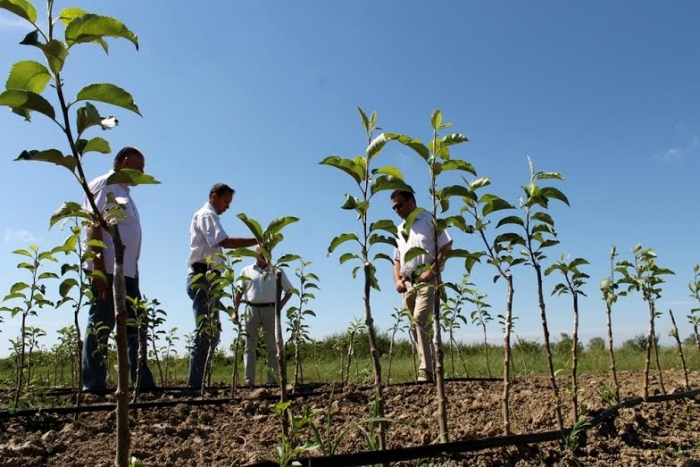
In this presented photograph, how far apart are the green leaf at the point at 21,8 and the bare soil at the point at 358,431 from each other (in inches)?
80.2

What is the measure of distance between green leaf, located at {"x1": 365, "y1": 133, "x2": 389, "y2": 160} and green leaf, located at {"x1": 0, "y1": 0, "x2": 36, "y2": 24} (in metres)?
1.48

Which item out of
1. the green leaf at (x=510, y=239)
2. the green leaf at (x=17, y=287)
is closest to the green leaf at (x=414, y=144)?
the green leaf at (x=510, y=239)

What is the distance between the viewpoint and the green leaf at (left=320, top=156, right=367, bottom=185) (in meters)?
2.49

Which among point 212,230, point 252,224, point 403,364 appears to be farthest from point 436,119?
point 403,364

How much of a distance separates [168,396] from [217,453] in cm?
250

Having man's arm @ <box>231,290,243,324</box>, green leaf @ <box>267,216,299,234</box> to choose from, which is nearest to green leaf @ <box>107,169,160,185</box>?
green leaf @ <box>267,216,299,234</box>

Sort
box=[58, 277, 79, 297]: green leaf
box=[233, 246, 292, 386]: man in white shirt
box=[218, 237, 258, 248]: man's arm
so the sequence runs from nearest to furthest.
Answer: box=[58, 277, 79, 297]: green leaf → box=[218, 237, 258, 248]: man's arm → box=[233, 246, 292, 386]: man in white shirt

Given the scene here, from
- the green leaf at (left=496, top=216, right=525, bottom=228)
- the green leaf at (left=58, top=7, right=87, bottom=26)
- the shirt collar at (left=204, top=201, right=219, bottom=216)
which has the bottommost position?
the green leaf at (left=496, top=216, right=525, bottom=228)

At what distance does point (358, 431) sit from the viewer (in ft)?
10.6

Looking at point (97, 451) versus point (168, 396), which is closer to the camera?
point (97, 451)

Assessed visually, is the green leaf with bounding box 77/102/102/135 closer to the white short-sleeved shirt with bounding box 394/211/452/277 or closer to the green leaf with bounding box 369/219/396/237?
the green leaf with bounding box 369/219/396/237

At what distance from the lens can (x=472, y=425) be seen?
3.47 metres

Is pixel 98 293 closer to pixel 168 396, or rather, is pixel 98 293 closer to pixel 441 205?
pixel 168 396

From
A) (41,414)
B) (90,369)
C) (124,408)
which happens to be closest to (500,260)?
(124,408)
